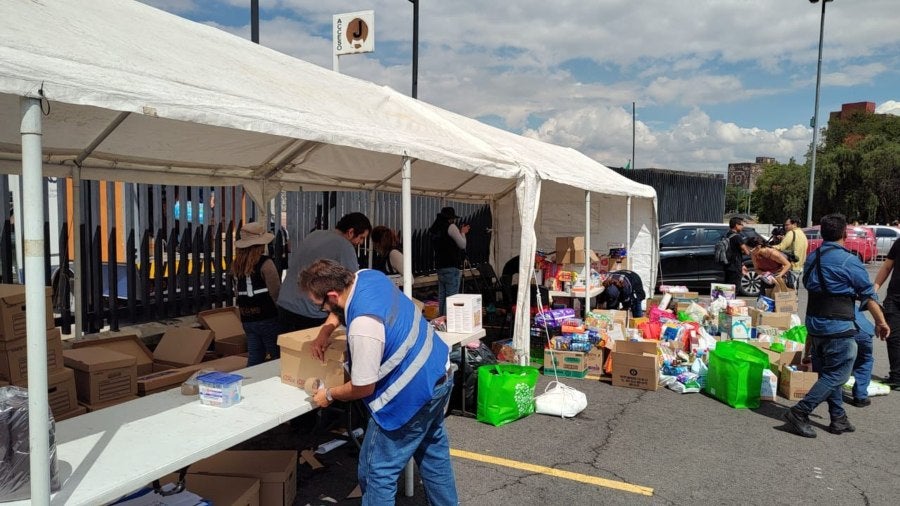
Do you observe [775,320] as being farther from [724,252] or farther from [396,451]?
[396,451]

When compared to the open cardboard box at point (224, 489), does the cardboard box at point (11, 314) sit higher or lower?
higher

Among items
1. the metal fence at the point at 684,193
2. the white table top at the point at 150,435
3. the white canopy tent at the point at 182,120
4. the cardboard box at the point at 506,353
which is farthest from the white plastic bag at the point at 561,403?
the metal fence at the point at 684,193

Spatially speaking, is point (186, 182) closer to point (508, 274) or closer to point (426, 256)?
point (508, 274)

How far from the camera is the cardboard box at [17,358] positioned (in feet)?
10.3

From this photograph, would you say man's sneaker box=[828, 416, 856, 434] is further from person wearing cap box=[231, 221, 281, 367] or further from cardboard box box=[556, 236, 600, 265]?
person wearing cap box=[231, 221, 281, 367]

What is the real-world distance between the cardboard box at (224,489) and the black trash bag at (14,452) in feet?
3.51

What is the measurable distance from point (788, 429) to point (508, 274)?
15.4 ft

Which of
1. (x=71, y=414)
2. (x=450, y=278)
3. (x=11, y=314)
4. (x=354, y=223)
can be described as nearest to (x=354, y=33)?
(x=450, y=278)

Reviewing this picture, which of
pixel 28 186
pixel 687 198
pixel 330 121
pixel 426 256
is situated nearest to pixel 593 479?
pixel 330 121

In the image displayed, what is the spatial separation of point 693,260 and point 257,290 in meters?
10.5

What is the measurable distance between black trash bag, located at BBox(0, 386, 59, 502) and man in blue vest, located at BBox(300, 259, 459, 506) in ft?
3.68

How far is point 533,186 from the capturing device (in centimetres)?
596

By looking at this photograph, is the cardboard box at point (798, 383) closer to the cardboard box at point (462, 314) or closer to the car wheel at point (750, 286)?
the cardboard box at point (462, 314)

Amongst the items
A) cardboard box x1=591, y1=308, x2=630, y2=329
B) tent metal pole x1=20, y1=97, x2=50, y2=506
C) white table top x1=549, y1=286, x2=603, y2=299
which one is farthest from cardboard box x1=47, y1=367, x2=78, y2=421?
cardboard box x1=591, y1=308, x2=630, y2=329
